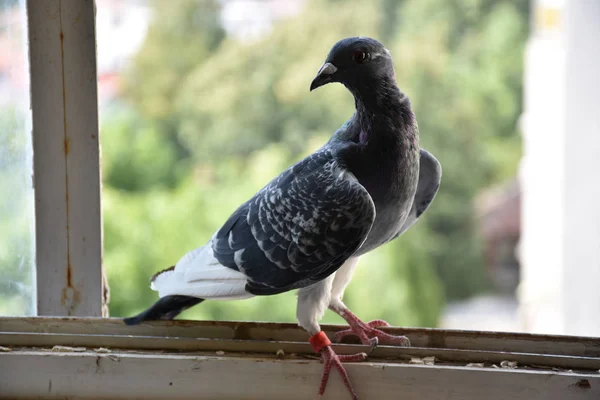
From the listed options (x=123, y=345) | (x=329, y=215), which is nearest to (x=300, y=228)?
(x=329, y=215)

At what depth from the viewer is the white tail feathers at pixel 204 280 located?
4.17 ft

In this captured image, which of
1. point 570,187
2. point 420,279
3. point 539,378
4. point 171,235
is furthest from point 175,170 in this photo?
point 539,378

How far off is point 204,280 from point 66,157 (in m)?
0.42

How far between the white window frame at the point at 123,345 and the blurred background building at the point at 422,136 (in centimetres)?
188

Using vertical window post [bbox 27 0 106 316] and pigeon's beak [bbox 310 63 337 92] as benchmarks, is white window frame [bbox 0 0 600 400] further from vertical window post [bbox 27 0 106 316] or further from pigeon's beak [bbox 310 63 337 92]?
pigeon's beak [bbox 310 63 337 92]

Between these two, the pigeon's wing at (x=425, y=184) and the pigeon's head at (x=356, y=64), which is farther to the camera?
the pigeon's wing at (x=425, y=184)

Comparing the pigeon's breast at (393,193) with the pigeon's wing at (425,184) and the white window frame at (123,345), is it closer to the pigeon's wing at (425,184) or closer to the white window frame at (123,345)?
the pigeon's wing at (425,184)

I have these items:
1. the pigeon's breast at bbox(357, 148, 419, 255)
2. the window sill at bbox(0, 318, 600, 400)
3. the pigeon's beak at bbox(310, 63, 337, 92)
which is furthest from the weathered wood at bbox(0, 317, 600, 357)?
the pigeon's beak at bbox(310, 63, 337, 92)

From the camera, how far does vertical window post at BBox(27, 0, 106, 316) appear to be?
1.31 m

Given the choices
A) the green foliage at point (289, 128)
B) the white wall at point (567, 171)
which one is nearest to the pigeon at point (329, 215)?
the white wall at point (567, 171)

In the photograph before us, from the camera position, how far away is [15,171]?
1426 mm

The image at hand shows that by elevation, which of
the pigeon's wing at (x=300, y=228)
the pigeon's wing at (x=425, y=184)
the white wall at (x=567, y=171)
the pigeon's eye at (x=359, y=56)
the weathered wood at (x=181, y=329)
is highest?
the white wall at (x=567, y=171)

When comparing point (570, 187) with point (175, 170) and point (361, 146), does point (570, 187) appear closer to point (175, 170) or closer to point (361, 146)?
point (361, 146)

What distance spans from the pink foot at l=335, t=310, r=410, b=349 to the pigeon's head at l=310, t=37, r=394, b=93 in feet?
1.73
